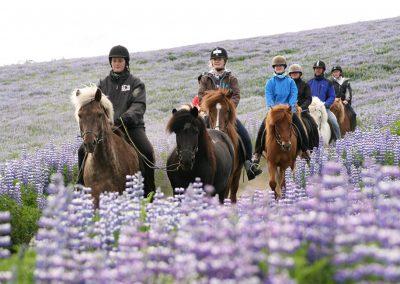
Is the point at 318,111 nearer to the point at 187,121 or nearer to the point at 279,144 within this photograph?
the point at 279,144

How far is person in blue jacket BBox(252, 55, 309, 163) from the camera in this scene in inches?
574

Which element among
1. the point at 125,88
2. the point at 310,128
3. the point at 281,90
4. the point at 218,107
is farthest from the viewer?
the point at 310,128

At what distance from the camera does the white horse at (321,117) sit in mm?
17844

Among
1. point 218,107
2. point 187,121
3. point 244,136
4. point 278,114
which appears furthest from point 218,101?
point 278,114

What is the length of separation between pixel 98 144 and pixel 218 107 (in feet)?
9.73

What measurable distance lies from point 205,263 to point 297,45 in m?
46.7

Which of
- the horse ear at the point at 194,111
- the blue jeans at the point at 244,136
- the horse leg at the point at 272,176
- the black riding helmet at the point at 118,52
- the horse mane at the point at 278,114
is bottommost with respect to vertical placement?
the horse leg at the point at 272,176

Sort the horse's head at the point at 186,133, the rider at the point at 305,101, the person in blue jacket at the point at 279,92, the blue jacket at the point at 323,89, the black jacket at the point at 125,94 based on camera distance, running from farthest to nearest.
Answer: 1. the blue jacket at the point at 323,89
2. the rider at the point at 305,101
3. the person in blue jacket at the point at 279,92
4. the black jacket at the point at 125,94
5. the horse's head at the point at 186,133

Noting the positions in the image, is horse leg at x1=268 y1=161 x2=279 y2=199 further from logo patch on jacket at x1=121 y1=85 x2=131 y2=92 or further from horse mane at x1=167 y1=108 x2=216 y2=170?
logo patch on jacket at x1=121 y1=85 x2=131 y2=92

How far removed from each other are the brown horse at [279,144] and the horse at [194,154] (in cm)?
305

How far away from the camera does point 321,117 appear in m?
18.2

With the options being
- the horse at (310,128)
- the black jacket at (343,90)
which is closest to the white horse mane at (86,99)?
the horse at (310,128)

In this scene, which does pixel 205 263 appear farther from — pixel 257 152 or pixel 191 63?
pixel 191 63

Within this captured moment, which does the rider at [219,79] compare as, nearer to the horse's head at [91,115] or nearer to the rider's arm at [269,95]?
the rider's arm at [269,95]
